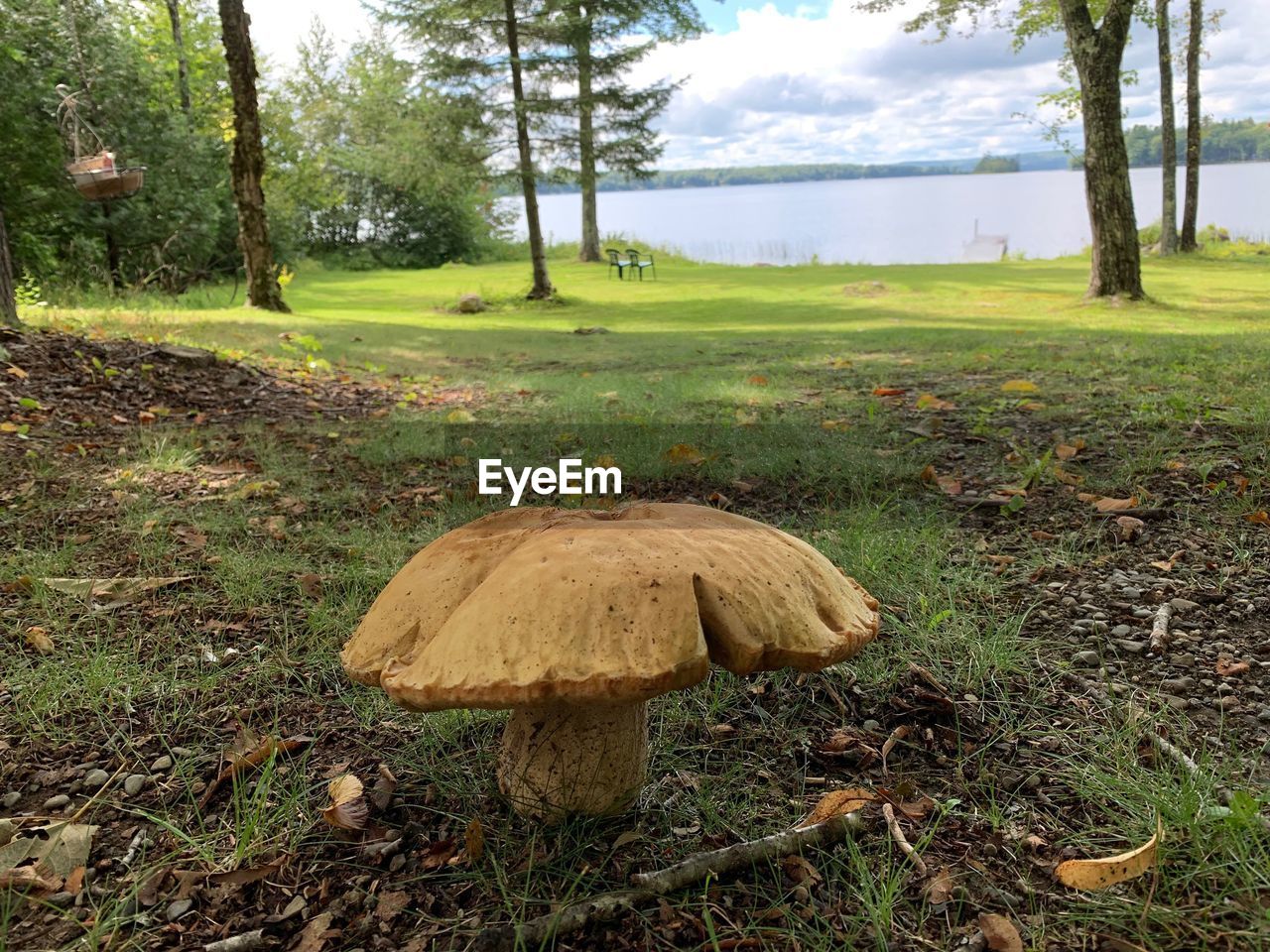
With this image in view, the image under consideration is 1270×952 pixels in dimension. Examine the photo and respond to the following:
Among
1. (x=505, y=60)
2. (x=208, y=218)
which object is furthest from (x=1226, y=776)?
(x=208, y=218)

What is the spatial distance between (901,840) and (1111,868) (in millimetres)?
379

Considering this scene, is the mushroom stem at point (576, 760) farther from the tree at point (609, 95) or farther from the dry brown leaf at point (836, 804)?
the tree at point (609, 95)

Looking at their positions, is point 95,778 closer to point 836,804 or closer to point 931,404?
point 836,804

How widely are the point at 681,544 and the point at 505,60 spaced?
17.8m

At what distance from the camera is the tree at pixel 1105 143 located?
10.7 m

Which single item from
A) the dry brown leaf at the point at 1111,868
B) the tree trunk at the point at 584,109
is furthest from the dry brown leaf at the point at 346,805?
the tree trunk at the point at 584,109

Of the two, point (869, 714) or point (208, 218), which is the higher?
point (208, 218)

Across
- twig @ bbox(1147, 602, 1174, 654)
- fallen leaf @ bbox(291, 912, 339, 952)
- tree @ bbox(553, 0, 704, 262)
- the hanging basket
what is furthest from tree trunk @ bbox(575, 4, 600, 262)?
fallen leaf @ bbox(291, 912, 339, 952)

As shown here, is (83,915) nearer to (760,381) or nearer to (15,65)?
(760,381)

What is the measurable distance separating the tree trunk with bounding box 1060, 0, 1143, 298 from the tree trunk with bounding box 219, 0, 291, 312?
37.1 ft

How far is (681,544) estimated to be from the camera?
165cm

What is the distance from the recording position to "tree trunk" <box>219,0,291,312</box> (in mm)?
11914

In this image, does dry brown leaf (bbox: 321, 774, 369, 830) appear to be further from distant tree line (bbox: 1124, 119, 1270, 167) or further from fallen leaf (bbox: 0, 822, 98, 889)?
distant tree line (bbox: 1124, 119, 1270, 167)

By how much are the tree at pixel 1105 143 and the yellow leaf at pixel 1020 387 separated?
6.91 meters
